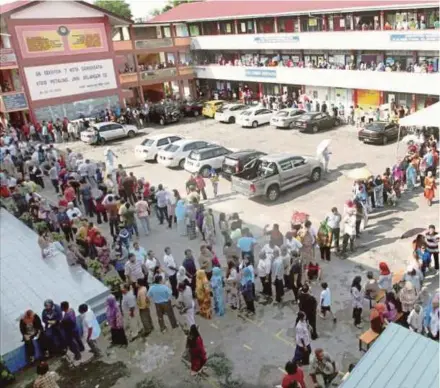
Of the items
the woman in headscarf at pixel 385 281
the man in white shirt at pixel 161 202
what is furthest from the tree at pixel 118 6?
the woman in headscarf at pixel 385 281

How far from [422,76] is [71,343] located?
23.2 m

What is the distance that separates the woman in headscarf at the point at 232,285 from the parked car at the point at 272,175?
6425 mm

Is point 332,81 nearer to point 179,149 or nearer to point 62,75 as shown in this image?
point 179,149

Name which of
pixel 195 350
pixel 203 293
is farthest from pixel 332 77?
pixel 195 350

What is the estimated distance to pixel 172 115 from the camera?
34.0m

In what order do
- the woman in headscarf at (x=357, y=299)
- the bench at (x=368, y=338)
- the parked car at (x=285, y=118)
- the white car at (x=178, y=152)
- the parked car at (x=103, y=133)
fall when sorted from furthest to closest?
Result: the parked car at (x=285, y=118) → the parked car at (x=103, y=133) → the white car at (x=178, y=152) → the woman in headscarf at (x=357, y=299) → the bench at (x=368, y=338)

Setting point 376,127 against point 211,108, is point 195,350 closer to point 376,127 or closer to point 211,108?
point 376,127

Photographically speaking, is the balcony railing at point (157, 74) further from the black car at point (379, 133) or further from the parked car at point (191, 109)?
the black car at point (379, 133)

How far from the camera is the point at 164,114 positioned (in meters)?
33.7

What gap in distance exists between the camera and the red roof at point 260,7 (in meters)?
27.5

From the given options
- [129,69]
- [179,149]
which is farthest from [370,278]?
[129,69]

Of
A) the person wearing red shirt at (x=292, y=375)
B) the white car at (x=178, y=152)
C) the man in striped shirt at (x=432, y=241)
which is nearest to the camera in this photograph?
the person wearing red shirt at (x=292, y=375)

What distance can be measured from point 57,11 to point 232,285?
93.0 feet

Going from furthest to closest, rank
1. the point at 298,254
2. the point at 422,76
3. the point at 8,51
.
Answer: the point at 8,51 → the point at 422,76 → the point at 298,254
